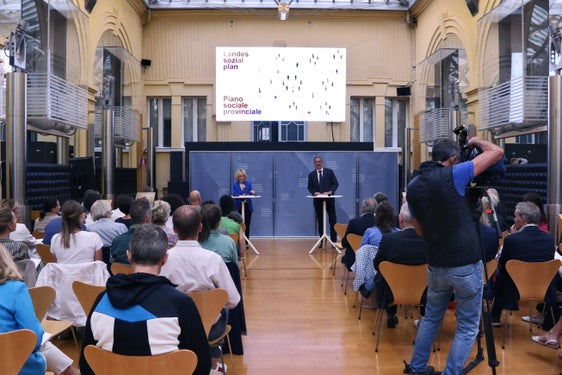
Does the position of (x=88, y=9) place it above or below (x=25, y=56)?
above

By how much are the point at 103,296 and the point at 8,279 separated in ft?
1.58

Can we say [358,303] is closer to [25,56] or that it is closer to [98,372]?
[98,372]

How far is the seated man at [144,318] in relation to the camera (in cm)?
214

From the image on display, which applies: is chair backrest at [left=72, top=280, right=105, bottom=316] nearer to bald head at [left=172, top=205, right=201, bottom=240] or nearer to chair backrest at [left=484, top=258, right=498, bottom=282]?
bald head at [left=172, top=205, right=201, bottom=240]

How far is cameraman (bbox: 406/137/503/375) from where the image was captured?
3293mm

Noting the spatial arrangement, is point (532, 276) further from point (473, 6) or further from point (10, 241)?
point (473, 6)

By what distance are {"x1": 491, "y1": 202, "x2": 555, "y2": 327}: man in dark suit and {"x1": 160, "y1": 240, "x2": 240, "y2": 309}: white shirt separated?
103 inches

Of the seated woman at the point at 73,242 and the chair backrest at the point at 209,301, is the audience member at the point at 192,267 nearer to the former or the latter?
the chair backrest at the point at 209,301

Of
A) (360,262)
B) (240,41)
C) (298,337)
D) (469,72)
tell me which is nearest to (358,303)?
(360,262)

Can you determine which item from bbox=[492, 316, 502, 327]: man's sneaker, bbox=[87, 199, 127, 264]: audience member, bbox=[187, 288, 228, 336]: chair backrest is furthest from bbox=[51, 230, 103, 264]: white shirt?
bbox=[492, 316, 502, 327]: man's sneaker

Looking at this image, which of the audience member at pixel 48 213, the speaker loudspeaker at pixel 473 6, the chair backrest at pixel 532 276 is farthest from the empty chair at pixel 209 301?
the speaker loudspeaker at pixel 473 6

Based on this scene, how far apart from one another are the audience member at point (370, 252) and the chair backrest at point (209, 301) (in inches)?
88.4

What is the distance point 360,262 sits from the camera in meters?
5.33

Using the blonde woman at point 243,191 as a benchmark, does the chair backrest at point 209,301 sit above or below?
below
